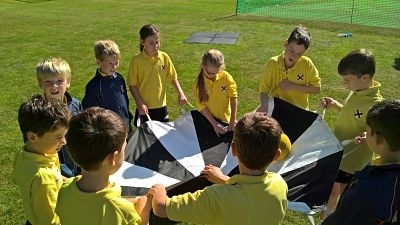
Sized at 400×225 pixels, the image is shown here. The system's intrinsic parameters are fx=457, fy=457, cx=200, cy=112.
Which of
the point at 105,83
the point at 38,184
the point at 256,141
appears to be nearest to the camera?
the point at 256,141

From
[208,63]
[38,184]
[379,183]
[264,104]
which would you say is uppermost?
[208,63]

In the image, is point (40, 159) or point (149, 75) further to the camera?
point (149, 75)

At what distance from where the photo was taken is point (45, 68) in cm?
370

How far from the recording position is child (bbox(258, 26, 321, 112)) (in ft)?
14.7

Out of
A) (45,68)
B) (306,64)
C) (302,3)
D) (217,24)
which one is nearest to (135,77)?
(45,68)

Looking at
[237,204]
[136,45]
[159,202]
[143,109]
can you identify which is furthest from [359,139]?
[136,45]

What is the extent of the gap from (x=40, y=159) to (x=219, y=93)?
8.08ft

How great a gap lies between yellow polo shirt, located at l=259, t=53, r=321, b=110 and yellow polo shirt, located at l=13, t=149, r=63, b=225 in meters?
2.56

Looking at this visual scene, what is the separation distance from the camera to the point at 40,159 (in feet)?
8.82

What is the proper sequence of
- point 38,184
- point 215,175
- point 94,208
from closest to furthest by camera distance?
1. point 94,208
2. point 38,184
3. point 215,175

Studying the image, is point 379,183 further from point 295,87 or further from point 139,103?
point 139,103

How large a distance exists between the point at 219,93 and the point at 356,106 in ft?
4.82

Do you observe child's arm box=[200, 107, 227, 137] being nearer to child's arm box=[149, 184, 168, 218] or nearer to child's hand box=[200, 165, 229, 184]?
child's hand box=[200, 165, 229, 184]

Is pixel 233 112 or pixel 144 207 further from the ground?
pixel 144 207
